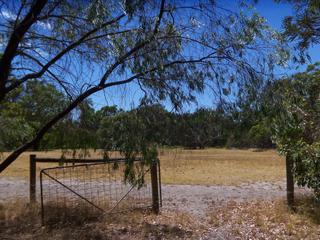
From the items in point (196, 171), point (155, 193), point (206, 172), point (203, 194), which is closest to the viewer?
point (155, 193)

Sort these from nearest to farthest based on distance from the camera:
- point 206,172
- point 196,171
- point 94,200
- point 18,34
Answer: point 18,34
point 94,200
point 206,172
point 196,171

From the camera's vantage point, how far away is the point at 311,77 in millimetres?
11773

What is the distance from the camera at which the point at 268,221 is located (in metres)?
10.1

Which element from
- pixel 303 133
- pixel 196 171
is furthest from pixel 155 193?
pixel 196 171

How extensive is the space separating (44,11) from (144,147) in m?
3.36

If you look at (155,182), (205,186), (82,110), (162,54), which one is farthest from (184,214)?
(205,186)

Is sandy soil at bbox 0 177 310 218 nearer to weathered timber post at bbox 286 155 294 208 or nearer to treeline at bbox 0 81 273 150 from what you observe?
weathered timber post at bbox 286 155 294 208

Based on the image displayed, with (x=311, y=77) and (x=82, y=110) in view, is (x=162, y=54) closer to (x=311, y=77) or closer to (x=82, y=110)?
(x=82, y=110)

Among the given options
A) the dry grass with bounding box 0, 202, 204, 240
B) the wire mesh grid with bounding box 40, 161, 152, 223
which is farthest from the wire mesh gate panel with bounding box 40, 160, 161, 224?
the dry grass with bounding box 0, 202, 204, 240

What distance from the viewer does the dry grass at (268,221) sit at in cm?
934

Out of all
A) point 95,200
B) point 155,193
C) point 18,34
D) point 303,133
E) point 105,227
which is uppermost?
point 18,34

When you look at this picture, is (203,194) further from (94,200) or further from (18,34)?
(18,34)

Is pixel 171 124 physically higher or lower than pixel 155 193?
higher

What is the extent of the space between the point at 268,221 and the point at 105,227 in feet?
11.0
